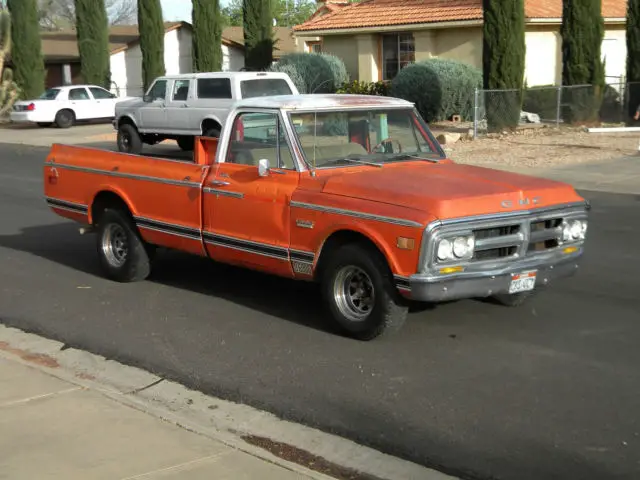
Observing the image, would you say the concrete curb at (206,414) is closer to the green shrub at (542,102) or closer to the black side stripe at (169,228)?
the black side stripe at (169,228)

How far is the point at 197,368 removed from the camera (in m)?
6.58

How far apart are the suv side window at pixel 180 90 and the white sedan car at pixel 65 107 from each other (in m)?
12.6

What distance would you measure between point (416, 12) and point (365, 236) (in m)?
27.9

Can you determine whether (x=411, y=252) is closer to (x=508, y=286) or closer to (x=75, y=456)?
(x=508, y=286)

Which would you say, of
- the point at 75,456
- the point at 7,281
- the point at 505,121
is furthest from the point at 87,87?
the point at 75,456

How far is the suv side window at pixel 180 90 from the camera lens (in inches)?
852

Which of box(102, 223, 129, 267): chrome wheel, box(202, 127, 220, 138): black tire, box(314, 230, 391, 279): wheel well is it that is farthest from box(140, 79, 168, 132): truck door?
box(314, 230, 391, 279): wheel well

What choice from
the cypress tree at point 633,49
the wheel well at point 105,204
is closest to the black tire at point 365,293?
the wheel well at point 105,204

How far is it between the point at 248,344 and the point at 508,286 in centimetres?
204

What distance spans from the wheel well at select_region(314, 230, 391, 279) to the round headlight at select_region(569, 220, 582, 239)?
5.23 feet

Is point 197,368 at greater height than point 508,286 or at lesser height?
lesser

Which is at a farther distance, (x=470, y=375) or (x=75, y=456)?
(x=470, y=375)

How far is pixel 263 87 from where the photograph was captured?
822 inches

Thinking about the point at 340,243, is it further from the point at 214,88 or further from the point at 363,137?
the point at 214,88
